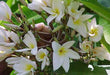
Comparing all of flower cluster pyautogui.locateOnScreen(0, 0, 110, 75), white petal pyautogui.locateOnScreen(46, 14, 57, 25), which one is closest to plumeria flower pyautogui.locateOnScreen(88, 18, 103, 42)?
flower cluster pyautogui.locateOnScreen(0, 0, 110, 75)

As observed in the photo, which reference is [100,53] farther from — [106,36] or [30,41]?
[30,41]

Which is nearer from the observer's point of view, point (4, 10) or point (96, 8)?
point (96, 8)

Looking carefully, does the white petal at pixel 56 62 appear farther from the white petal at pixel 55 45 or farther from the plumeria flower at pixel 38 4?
the plumeria flower at pixel 38 4

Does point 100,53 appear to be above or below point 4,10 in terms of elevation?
below

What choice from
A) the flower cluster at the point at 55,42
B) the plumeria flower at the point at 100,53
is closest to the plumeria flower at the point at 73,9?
the flower cluster at the point at 55,42

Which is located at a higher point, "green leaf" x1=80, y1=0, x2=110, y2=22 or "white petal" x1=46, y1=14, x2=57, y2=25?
"green leaf" x1=80, y1=0, x2=110, y2=22

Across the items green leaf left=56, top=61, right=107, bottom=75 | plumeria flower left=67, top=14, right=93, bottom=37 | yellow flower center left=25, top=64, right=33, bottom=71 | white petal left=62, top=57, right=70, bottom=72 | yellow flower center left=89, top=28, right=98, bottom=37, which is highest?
plumeria flower left=67, top=14, right=93, bottom=37

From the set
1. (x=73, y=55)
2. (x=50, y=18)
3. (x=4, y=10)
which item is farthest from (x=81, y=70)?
(x=4, y=10)

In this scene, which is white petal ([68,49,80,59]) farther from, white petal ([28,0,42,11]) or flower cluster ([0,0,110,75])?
white petal ([28,0,42,11])
